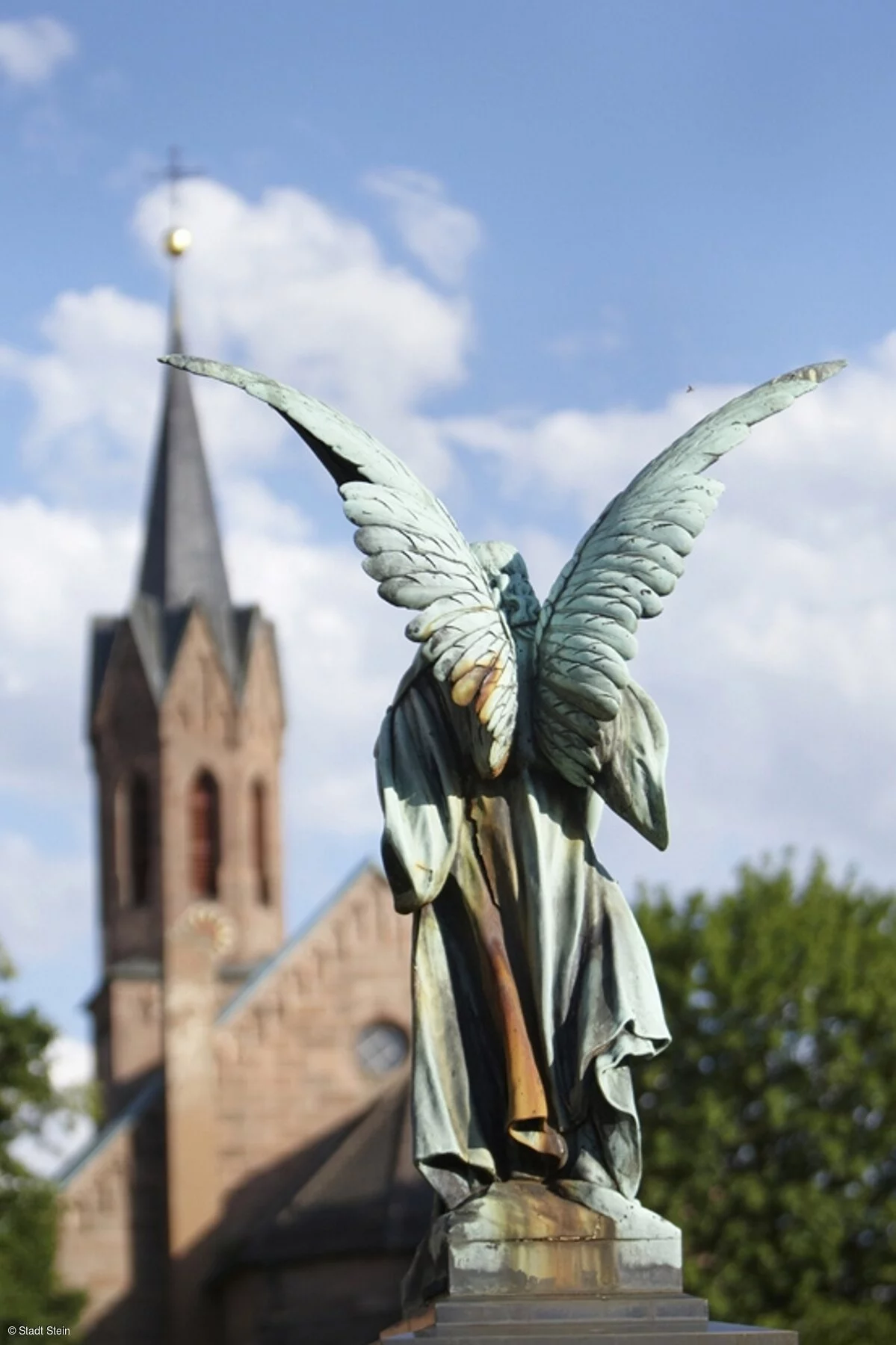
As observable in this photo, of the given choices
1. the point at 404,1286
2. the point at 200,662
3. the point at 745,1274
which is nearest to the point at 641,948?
the point at 404,1286

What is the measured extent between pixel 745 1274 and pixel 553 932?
2761 cm

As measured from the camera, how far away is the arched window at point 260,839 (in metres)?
55.1

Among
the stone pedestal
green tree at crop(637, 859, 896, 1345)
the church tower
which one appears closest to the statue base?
the stone pedestal

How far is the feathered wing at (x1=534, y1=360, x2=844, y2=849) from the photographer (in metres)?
6.14

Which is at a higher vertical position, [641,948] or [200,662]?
[200,662]

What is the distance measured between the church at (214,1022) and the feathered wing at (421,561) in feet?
111

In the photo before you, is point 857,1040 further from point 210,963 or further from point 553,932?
point 553,932

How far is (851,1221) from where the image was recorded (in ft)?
108

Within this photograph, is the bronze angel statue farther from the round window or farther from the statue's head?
the round window

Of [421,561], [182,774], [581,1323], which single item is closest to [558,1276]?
[581,1323]

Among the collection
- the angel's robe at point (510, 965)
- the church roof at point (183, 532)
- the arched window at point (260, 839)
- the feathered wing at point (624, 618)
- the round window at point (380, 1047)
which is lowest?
the angel's robe at point (510, 965)

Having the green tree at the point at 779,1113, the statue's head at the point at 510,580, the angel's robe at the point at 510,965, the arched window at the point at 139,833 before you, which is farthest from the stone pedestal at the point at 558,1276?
the arched window at the point at 139,833

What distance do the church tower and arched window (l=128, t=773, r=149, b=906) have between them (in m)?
0.03

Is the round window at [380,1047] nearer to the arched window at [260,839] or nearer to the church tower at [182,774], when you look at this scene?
the church tower at [182,774]
